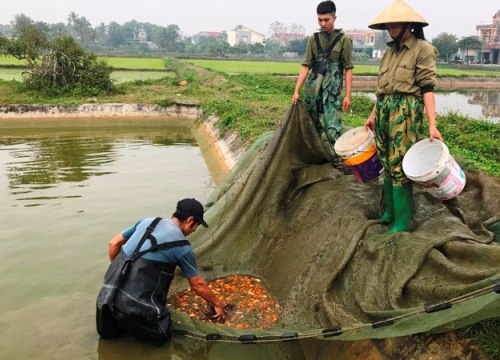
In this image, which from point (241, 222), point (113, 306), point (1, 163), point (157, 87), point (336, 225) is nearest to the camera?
point (113, 306)

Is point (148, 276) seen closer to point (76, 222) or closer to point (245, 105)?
point (76, 222)

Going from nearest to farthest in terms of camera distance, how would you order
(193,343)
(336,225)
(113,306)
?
(113,306) → (193,343) → (336,225)

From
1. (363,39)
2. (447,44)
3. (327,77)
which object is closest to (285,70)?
(447,44)

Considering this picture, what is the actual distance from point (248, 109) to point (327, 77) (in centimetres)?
797

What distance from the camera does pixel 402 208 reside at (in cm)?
381

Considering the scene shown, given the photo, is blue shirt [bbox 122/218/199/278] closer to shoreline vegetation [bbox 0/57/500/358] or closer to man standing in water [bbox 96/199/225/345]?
man standing in water [bbox 96/199/225/345]

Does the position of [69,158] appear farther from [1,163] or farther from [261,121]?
[261,121]

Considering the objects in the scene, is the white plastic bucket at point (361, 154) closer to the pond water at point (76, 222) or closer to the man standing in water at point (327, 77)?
the man standing in water at point (327, 77)

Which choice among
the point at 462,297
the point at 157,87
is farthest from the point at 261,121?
the point at 157,87

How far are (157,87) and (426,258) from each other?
839 inches

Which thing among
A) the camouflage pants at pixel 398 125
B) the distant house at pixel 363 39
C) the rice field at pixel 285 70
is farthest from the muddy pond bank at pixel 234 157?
the distant house at pixel 363 39

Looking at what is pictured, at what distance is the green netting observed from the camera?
2.89 meters

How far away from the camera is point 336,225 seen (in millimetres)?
4258

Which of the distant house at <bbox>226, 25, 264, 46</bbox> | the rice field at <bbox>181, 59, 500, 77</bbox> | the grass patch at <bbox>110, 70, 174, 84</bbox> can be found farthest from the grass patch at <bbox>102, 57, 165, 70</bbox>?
the distant house at <bbox>226, 25, 264, 46</bbox>
